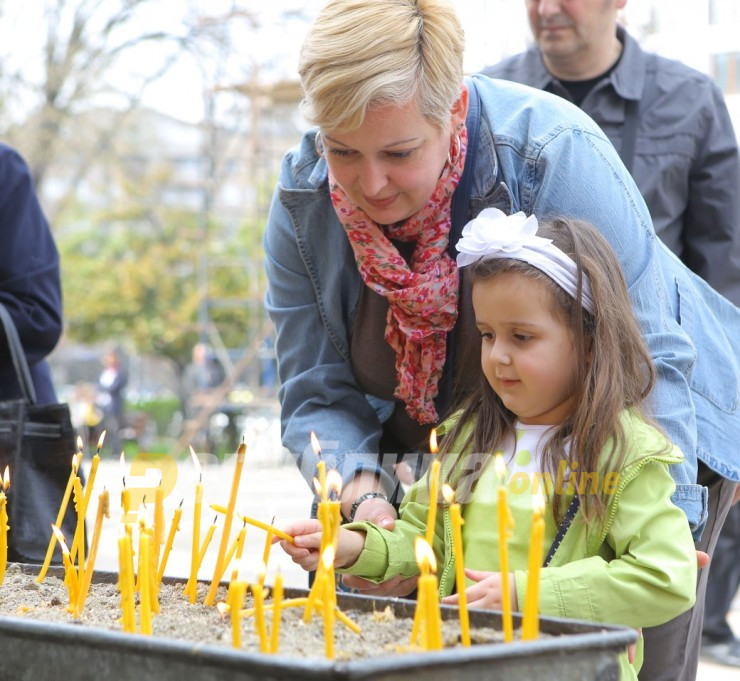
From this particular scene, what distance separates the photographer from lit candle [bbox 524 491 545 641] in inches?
47.4

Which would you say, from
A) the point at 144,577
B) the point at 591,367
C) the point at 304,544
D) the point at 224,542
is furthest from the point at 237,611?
the point at 591,367

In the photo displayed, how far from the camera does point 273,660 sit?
1.07 m

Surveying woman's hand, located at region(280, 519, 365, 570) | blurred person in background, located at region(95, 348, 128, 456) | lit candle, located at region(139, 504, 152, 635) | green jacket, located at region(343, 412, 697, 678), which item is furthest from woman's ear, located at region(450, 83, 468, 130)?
blurred person in background, located at region(95, 348, 128, 456)

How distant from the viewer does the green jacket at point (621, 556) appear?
5.65 feet

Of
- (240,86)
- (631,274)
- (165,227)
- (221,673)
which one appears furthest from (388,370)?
(165,227)

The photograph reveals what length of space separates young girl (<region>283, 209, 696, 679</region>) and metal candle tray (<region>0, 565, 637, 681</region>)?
569mm

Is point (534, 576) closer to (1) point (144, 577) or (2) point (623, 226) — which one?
(1) point (144, 577)

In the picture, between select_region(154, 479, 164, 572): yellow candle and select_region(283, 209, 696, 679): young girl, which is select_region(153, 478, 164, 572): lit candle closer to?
select_region(154, 479, 164, 572): yellow candle

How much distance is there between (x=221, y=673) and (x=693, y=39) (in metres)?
33.5

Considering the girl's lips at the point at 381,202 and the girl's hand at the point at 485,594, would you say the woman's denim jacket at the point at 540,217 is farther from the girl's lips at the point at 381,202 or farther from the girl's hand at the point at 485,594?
the girl's hand at the point at 485,594

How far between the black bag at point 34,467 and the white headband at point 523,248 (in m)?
1.10

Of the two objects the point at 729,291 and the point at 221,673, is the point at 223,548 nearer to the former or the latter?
the point at 221,673

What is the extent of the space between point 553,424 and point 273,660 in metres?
1.13

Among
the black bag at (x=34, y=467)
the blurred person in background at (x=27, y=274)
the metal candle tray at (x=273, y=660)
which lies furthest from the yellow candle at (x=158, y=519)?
the blurred person in background at (x=27, y=274)
